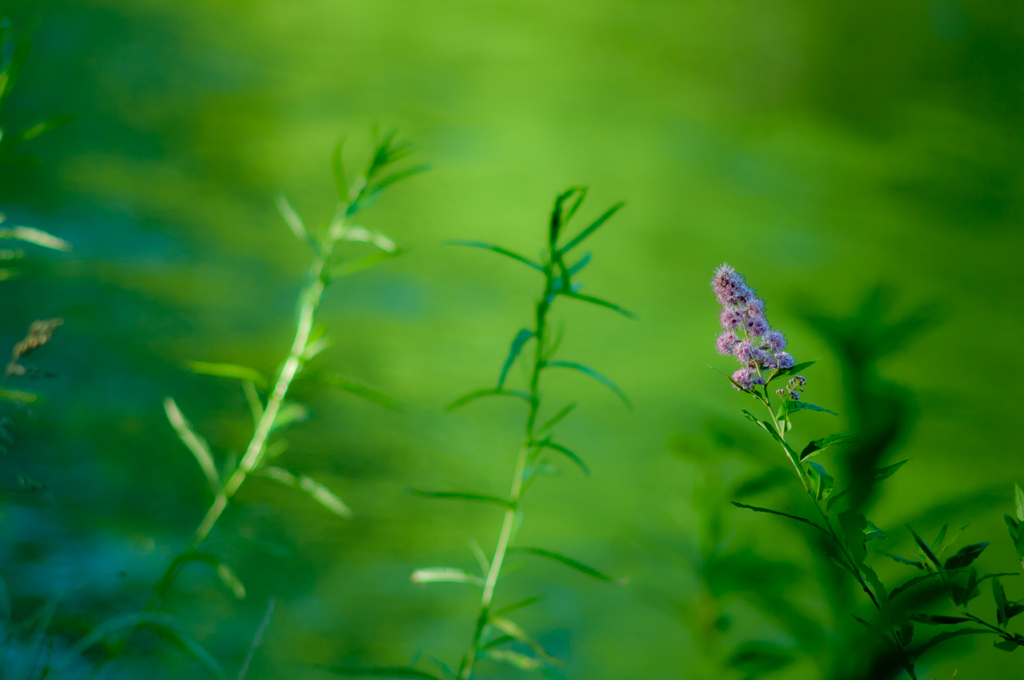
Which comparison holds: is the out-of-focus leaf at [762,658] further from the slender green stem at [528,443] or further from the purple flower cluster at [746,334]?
the purple flower cluster at [746,334]

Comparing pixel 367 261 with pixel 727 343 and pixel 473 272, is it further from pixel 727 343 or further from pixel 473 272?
pixel 473 272

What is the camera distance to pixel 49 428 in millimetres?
1065

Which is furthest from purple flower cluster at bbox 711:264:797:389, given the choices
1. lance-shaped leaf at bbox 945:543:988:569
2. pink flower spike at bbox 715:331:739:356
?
lance-shaped leaf at bbox 945:543:988:569

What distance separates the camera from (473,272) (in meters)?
1.58

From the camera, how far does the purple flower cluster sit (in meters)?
0.27

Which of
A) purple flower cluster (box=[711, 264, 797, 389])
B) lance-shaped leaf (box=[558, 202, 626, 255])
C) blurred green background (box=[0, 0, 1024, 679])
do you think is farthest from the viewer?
blurred green background (box=[0, 0, 1024, 679])

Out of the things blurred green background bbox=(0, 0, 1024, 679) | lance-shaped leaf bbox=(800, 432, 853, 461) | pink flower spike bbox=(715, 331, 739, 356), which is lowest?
blurred green background bbox=(0, 0, 1024, 679)

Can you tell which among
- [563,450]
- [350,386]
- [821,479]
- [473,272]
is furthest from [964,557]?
[473,272]

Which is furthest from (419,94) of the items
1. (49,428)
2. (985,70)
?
(985,70)

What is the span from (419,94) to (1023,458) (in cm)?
160

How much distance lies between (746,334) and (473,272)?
132 centimetres

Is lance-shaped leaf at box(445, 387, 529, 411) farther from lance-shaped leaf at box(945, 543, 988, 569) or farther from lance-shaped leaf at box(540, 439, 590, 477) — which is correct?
lance-shaped leaf at box(945, 543, 988, 569)

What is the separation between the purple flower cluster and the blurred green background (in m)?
0.37

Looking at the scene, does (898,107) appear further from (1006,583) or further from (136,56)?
(136,56)
